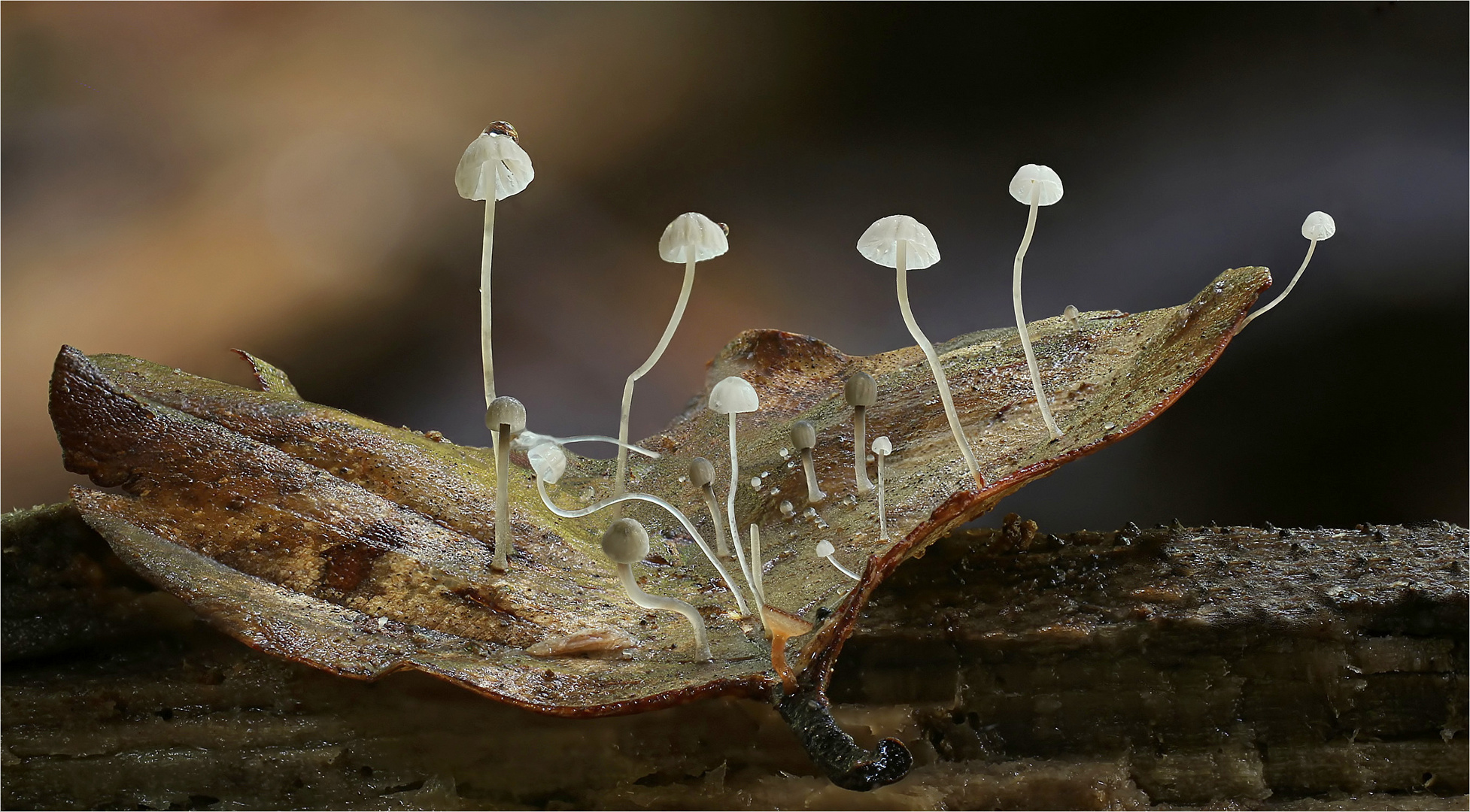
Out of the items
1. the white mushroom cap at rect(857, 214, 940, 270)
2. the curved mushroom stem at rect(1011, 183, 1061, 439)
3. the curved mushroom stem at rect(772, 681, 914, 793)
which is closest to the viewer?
the curved mushroom stem at rect(772, 681, 914, 793)

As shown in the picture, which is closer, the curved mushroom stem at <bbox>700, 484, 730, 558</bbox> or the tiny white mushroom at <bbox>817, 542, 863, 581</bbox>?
the tiny white mushroom at <bbox>817, 542, 863, 581</bbox>

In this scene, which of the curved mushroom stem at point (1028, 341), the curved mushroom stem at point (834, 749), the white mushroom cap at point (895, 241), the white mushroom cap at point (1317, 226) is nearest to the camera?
the curved mushroom stem at point (834, 749)

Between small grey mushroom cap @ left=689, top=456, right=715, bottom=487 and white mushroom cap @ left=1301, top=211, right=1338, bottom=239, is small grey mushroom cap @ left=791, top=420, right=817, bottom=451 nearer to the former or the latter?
small grey mushroom cap @ left=689, top=456, right=715, bottom=487

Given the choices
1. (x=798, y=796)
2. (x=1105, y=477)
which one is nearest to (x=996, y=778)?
(x=798, y=796)

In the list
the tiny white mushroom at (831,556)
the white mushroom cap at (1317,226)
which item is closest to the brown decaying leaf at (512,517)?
the tiny white mushroom at (831,556)

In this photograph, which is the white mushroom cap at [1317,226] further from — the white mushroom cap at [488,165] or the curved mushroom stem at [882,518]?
the white mushroom cap at [488,165]

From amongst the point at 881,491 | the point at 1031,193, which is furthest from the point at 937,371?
the point at 1031,193

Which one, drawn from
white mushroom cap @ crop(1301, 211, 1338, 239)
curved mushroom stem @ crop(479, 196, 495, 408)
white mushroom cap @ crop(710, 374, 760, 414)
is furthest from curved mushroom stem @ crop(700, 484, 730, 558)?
white mushroom cap @ crop(1301, 211, 1338, 239)
